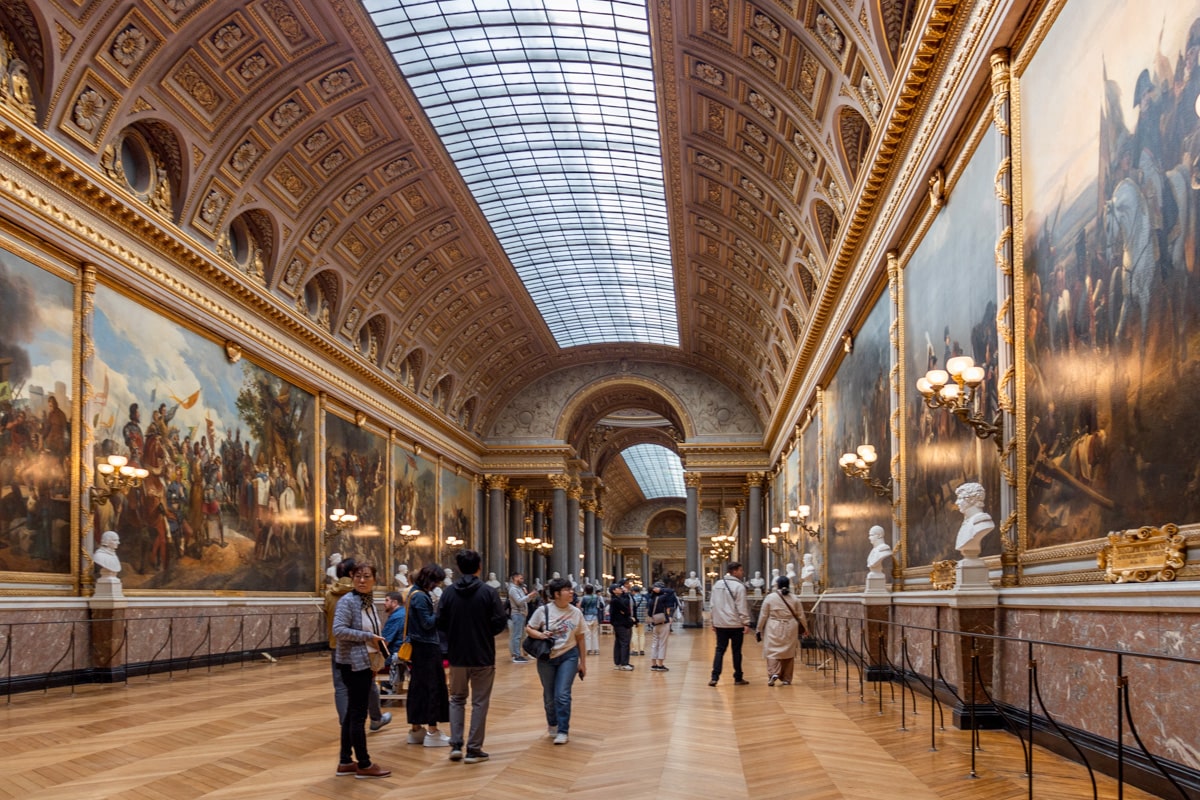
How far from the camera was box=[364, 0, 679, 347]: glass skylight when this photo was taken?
21.8 meters

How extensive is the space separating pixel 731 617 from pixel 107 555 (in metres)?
10.1

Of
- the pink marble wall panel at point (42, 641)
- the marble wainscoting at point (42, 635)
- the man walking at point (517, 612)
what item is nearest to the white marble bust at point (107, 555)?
the marble wainscoting at point (42, 635)

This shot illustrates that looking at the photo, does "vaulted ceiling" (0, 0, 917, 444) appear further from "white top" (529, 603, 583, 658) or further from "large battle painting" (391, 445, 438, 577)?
"white top" (529, 603, 583, 658)

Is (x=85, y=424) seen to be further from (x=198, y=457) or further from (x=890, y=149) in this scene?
(x=890, y=149)

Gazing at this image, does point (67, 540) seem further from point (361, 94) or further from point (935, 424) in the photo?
point (935, 424)

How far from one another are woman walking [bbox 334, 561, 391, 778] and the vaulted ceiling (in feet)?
36.2

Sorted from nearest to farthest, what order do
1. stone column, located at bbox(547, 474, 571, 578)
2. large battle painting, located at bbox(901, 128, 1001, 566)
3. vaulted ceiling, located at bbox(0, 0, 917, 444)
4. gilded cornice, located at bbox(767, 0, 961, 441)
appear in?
large battle painting, located at bbox(901, 128, 1001, 566)
gilded cornice, located at bbox(767, 0, 961, 441)
vaulted ceiling, located at bbox(0, 0, 917, 444)
stone column, located at bbox(547, 474, 571, 578)

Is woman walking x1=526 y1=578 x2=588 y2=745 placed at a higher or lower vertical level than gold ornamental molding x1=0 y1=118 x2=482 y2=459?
lower

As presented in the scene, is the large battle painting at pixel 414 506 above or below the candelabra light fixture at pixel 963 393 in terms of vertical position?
below

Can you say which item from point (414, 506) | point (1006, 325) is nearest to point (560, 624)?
point (1006, 325)

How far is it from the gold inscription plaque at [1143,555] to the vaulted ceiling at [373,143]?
9141 millimetres

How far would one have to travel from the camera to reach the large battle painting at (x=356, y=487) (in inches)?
1120

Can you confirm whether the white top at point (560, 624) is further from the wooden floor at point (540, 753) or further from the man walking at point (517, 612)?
the man walking at point (517, 612)

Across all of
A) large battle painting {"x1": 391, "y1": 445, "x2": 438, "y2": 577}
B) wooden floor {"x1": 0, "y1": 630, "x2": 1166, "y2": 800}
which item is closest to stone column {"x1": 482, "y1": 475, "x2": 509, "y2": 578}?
large battle painting {"x1": 391, "y1": 445, "x2": 438, "y2": 577}
